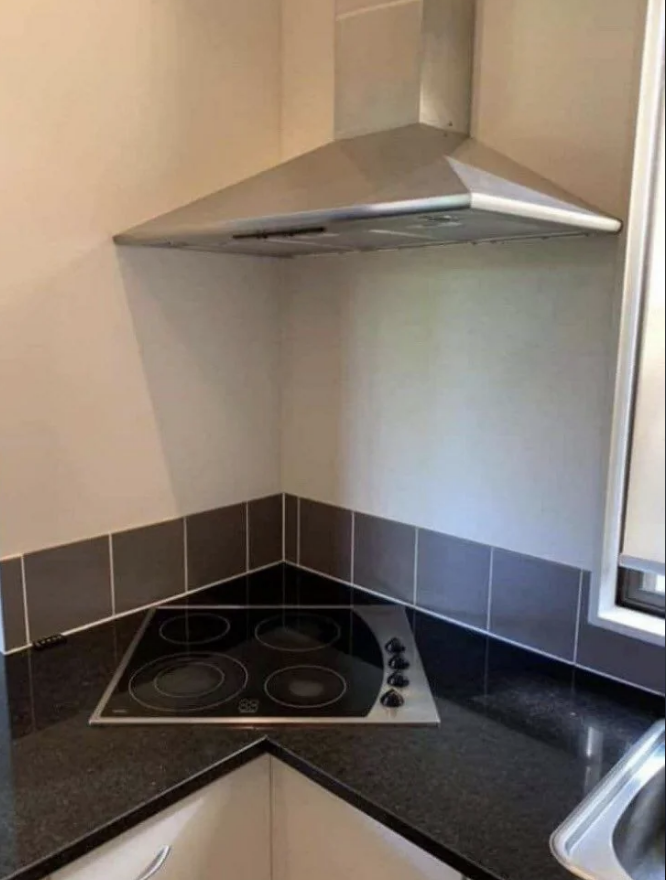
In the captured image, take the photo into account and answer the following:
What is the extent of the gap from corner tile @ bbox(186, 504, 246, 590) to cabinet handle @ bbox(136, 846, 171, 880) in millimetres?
668

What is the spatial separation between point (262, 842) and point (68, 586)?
586 millimetres

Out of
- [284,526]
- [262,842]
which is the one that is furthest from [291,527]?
[262,842]

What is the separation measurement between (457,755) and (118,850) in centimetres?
47

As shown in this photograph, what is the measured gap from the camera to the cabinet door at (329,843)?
96 cm

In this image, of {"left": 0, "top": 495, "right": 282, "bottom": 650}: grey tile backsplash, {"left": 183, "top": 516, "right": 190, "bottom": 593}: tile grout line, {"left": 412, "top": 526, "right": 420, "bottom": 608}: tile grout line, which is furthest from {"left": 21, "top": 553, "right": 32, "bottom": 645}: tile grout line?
{"left": 412, "top": 526, "right": 420, "bottom": 608}: tile grout line

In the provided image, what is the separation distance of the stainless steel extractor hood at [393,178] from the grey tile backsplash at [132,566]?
1.94 ft

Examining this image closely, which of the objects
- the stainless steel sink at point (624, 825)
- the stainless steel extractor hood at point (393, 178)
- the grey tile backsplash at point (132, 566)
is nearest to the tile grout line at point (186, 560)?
the grey tile backsplash at point (132, 566)

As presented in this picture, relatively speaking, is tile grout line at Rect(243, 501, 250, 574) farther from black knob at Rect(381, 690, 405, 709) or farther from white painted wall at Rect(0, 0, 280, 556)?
black knob at Rect(381, 690, 405, 709)

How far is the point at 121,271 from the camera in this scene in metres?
1.41

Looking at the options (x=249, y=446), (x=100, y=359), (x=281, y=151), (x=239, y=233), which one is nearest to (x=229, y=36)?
(x=281, y=151)

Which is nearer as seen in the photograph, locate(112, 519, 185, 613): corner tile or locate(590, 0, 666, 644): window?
locate(590, 0, 666, 644): window

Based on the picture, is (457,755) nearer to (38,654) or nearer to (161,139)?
(38,654)

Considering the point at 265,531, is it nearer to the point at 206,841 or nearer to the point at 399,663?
the point at 399,663

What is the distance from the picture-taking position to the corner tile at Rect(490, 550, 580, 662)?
1.32 m
